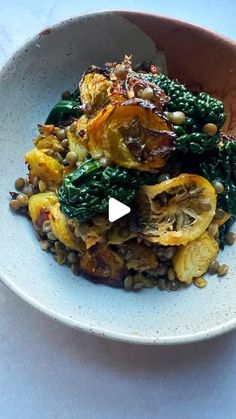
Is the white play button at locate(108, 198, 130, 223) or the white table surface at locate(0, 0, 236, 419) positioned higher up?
the white play button at locate(108, 198, 130, 223)

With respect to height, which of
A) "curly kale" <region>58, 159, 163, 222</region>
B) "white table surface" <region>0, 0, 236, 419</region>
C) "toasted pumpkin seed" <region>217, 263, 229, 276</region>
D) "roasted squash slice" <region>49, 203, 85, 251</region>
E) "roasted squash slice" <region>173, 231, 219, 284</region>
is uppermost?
"curly kale" <region>58, 159, 163, 222</region>

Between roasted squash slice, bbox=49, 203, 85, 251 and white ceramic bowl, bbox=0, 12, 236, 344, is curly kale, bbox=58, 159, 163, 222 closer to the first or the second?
roasted squash slice, bbox=49, 203, 85, 251

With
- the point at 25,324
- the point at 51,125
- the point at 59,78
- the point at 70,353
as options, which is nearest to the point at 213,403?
the point at 70,353

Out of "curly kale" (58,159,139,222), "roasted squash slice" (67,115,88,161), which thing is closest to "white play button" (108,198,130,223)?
"curly kale" (58,159,139,222)

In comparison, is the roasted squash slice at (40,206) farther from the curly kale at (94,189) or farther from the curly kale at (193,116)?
the curly kale at (193,116)

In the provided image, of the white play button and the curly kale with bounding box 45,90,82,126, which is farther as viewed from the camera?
the curly kale with bounding box 45,90,82,126

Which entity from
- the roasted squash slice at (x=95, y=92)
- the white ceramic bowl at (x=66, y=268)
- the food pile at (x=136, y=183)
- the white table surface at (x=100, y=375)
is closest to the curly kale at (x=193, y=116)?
the food pile at (x=136, y=183)

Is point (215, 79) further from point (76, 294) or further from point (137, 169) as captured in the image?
point (76, 294)

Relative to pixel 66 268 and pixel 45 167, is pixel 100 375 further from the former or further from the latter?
pixel 45 167
